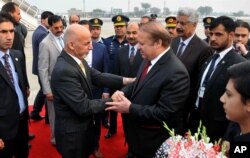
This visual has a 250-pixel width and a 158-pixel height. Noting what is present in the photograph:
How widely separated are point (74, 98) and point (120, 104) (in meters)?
0.40

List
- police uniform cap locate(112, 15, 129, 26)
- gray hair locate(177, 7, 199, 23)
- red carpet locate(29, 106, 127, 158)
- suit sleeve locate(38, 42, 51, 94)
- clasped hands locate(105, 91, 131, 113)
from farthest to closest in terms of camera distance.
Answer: police uniform cap locate(112, 15, 129, 26) < red carpet locate(29, 106, 127, 158) < suit sleeve locate(38, 42, 51, 94) < gray hair locate(177, 7, 199, 23) < clasped hands locate(105, 91, 131, 113)

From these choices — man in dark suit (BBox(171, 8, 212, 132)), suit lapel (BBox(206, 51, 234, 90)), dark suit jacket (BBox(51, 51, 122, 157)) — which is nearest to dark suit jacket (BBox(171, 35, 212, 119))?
man in dark suit (BBox(171, 8, 212, 132))

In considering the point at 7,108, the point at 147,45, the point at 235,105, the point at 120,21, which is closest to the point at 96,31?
the point at 120,21

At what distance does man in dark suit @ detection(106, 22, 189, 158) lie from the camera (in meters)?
2.40

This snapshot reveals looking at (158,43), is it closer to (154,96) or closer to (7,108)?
(154,96)

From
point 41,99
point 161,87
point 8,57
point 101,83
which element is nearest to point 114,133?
point 41,99

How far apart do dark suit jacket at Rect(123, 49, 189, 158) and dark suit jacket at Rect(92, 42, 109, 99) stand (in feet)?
6.15

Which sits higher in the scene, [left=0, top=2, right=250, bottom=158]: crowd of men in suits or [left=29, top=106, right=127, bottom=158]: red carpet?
[left=0, top=2, right=250, bottom=158]: crowd of men in suits

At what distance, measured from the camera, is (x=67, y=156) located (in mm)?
2809

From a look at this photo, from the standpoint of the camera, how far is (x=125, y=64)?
434 centimetres

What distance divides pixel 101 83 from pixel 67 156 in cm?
84

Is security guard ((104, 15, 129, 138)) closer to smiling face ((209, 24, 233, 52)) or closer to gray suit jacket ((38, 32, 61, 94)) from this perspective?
gray suit jacket ((38, 32, 61, 94))

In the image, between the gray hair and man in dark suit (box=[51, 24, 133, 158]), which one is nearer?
man in dark suit (box=[51, 24, 133, 158])

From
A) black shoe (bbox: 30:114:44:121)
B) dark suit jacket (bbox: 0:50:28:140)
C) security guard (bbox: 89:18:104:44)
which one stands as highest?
security guard (bbox: 89:18:104:44)
